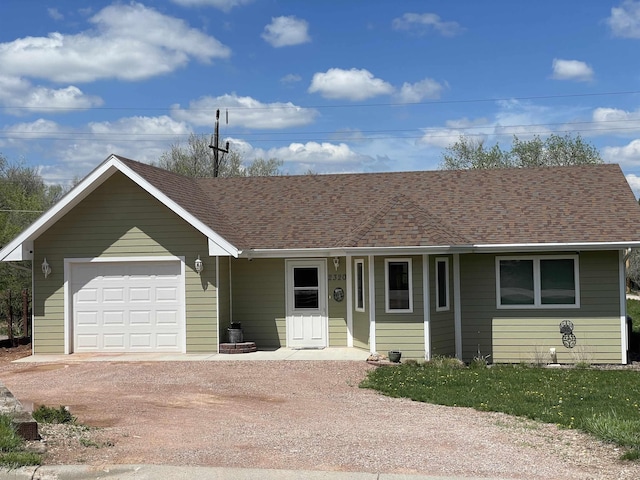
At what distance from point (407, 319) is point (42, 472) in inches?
411

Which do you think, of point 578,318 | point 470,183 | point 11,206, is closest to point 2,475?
point 578,318

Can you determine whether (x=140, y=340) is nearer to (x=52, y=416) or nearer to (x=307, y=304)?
(x=307, y=304)

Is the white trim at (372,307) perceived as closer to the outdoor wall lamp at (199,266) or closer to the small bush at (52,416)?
the outdoor wall lamp at (199,266)

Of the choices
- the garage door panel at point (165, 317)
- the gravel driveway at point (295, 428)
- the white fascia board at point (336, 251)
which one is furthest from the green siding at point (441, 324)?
the garage door panel at point (165, 317)

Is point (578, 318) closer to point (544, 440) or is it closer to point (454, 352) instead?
point (454, 352)

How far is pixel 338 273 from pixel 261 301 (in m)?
2.09

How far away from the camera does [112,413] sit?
1047 cm

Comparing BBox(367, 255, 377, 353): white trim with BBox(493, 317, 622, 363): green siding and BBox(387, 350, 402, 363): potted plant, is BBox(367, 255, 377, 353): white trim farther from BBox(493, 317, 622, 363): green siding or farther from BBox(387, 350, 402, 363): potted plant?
BBox(493, 317, 622, 363): green siding

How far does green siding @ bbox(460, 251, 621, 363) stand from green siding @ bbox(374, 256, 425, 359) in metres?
1.64

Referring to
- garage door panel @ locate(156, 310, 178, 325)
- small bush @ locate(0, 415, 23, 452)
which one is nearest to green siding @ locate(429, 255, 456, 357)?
garage door panel @ locate(156, 310, 178, 325)

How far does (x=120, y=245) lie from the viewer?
57.5 feet

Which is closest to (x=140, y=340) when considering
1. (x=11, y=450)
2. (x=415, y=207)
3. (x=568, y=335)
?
(x=415, y=207)

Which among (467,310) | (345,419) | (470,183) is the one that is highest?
(470,183)

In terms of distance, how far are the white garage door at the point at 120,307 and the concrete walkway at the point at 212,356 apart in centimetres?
37
